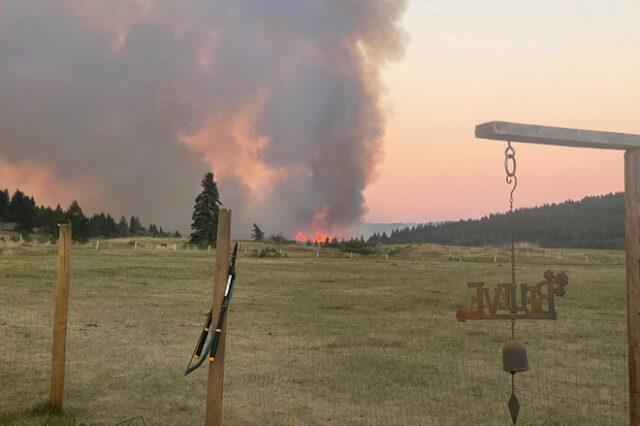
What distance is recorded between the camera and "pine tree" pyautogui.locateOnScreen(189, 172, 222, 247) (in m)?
64.6

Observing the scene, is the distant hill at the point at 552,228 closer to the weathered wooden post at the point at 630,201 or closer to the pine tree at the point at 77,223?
the pine tree at the point at 77,223

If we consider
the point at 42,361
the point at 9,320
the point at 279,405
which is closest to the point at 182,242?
the point at 9,320

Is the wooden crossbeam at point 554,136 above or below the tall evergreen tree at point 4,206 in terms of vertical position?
below

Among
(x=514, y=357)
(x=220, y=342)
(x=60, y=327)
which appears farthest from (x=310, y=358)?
(x=514, y=357)

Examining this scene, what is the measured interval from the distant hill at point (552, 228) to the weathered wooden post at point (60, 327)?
102821 mm

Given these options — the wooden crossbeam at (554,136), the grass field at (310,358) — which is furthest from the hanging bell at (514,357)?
the grass field at (310,358)

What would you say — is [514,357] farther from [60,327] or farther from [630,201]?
[60,327]

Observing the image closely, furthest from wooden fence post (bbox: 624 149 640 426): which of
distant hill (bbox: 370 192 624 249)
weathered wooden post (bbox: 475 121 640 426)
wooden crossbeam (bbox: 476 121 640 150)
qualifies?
distant hill (bbox: 370 192 624 249)

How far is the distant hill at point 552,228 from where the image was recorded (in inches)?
4469

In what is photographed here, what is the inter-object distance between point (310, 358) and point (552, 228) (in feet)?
422

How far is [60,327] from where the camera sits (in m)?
9.04

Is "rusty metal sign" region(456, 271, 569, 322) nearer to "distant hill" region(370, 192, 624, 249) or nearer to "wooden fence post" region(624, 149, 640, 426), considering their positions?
"wooden fence post" region(624, 149, 640, 426)

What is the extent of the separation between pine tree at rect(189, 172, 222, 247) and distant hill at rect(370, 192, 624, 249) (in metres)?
51.9

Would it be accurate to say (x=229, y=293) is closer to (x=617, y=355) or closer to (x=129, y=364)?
(x=129, y=364)
